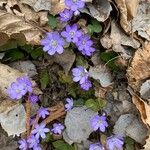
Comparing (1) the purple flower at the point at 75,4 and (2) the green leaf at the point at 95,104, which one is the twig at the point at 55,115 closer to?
(2) the green leaf at the point at 95,104

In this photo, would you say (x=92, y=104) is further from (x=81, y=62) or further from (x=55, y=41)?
(x=55, y=41)

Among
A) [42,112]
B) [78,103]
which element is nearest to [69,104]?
[78,103]

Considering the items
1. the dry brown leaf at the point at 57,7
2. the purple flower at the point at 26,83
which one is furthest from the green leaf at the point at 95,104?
the dry brown leaf at the point at 57,7

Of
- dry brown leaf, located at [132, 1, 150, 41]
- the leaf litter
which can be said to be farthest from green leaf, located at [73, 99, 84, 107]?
dry brown leaf, located at [132, 1, 150, 41]

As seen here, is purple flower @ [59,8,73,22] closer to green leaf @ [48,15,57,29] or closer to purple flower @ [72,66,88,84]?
green leaf @ [48,15,57,29]

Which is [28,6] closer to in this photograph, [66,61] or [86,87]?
[66,61]

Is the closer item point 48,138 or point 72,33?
point 72,33
